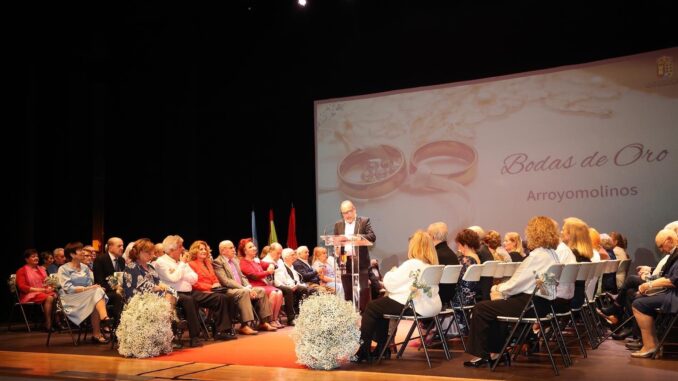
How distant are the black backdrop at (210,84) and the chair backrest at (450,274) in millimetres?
5401

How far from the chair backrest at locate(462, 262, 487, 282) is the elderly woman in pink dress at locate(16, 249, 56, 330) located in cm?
537

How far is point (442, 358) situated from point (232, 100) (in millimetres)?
8177

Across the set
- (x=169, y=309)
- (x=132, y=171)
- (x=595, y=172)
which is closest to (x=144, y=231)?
(x=132, y=171)

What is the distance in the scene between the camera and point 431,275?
4.98 meters

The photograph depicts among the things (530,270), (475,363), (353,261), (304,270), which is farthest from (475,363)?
(304,270)

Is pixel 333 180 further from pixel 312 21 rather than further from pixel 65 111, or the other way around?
pixel 65 111

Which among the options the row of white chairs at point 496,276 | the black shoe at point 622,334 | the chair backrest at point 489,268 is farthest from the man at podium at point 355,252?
the black shoe at point 622,334

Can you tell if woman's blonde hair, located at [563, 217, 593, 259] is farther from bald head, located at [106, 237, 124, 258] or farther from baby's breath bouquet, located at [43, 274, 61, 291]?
baby's breath bouquet, located at [43, 274, 61, 291]

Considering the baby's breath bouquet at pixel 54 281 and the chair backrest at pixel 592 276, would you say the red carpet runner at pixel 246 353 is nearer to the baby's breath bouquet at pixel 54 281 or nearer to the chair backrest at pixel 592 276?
the baby's breath bouquet at pixel 54 281

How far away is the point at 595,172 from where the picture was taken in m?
9.05

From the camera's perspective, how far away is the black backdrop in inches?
393

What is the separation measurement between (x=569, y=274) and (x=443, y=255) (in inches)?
48.1

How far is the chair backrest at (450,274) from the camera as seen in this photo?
17.4 ft

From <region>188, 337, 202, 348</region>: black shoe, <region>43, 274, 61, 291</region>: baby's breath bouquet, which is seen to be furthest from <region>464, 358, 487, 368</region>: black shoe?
<region>43, 274, 61, 291</region>: baby's breath bouquet
